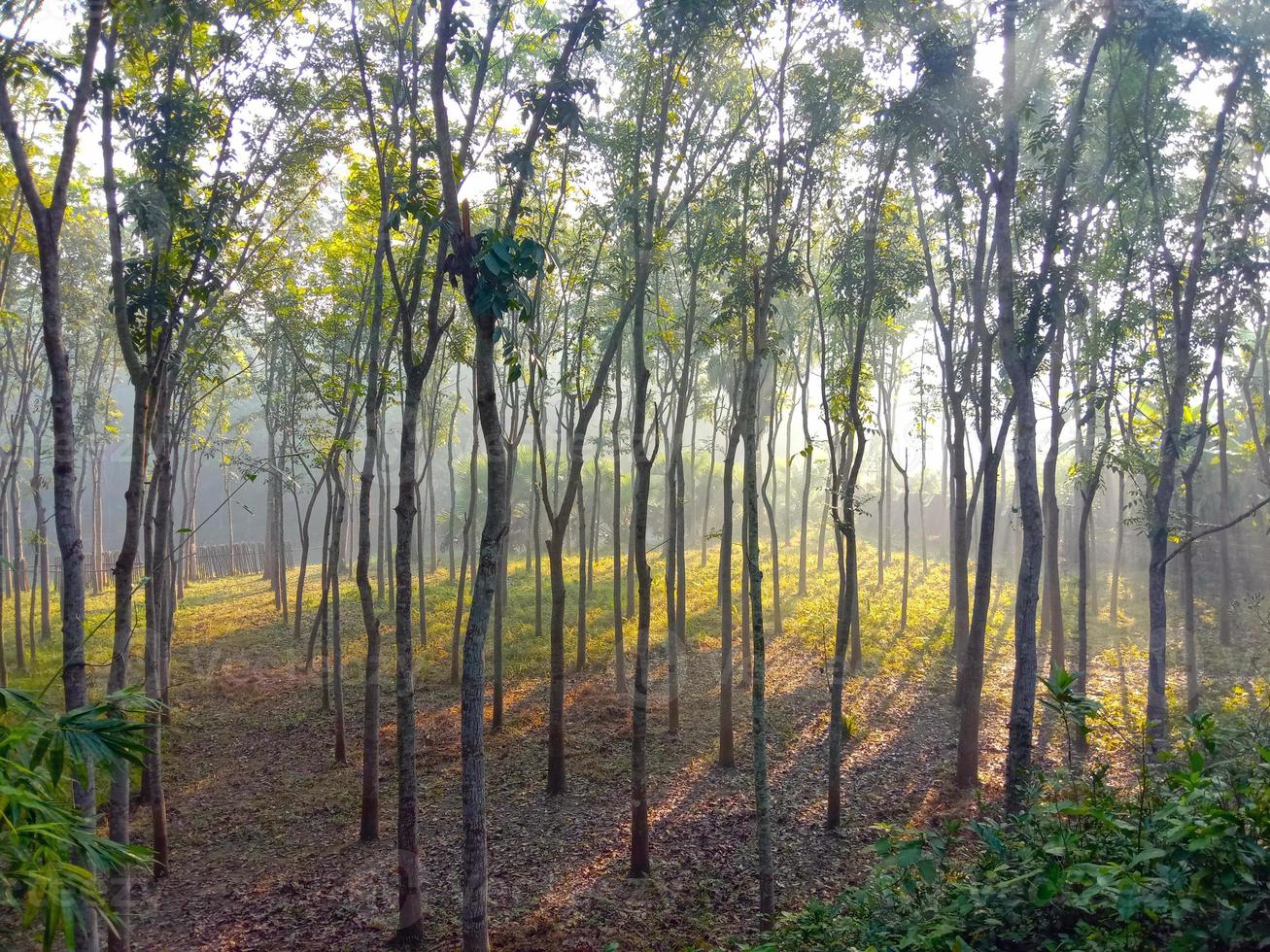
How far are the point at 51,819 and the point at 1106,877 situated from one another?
466cm

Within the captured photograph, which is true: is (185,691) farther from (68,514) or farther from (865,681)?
(865,681)

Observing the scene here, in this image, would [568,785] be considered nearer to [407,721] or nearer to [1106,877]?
[407,721]

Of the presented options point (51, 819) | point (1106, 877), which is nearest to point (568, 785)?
point (1106, 877)

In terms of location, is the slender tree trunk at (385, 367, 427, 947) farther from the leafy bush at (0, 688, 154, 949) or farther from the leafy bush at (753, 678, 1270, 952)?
the leafy bush at (0, 688, 154, 949)

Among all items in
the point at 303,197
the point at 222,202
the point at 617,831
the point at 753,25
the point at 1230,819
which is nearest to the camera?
the point at 1230,819

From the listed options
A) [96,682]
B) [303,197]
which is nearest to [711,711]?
[303,197]

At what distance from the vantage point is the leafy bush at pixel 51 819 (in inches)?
104

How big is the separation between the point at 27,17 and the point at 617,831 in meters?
11.5

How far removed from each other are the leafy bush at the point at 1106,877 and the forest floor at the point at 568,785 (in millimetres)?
816

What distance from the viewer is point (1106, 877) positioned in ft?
11.9

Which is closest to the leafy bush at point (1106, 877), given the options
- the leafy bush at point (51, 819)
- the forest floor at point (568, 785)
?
the forest floor at point (568, 785)

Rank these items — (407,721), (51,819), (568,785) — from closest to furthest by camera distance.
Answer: (51,819) < (407,721) < (568,785)

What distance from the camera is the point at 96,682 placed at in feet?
54.2

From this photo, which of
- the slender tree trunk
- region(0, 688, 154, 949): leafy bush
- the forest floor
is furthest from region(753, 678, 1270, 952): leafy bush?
the slender tree trunk
